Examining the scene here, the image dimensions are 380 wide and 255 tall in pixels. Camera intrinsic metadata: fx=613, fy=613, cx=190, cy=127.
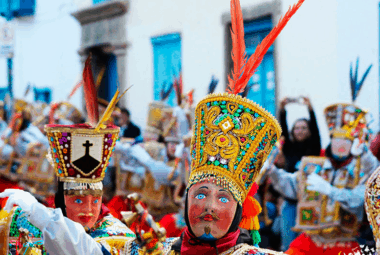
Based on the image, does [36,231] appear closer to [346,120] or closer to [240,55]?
[240,55]

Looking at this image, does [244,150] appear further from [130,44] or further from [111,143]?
[130,44]

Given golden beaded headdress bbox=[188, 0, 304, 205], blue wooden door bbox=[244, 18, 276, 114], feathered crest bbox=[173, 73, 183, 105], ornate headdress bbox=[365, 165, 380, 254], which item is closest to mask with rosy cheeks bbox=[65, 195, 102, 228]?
golden beaded headdress bbox=[188, 0, 304, 205]

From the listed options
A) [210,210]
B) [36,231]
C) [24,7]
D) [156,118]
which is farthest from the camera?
[24,7]

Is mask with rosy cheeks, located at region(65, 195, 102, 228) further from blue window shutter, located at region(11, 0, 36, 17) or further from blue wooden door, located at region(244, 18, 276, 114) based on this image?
blue window shutter, located at region(11, 0, 36, 17)

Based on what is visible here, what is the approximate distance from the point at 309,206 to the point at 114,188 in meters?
3.54

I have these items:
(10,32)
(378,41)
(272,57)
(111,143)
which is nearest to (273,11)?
(272,57)

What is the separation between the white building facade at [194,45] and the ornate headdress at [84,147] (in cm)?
485

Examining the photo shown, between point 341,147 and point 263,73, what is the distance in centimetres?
355

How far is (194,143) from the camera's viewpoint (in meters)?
3.50

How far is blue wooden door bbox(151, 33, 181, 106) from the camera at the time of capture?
37.5ft

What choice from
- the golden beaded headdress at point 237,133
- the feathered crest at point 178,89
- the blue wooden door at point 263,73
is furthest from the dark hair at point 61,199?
the blue wooden door at point 263,73

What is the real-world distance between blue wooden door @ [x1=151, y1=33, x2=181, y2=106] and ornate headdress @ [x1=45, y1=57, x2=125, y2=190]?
7.12 meters

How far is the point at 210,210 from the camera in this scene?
127 inches

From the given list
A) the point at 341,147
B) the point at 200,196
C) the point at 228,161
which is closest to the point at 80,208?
the point at 200,196
